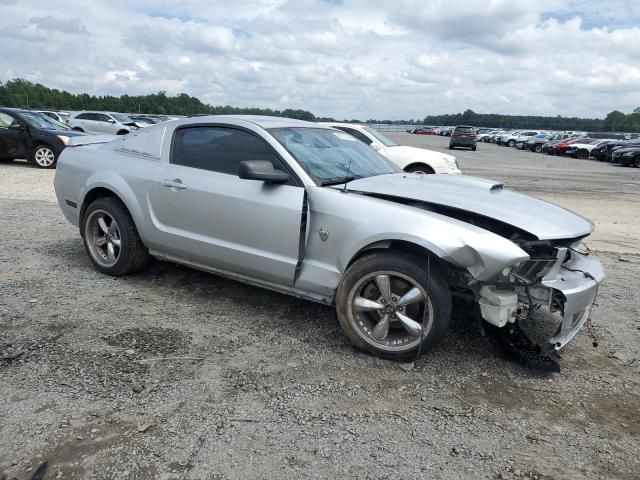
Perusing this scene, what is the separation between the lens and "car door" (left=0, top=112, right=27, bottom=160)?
1370cm

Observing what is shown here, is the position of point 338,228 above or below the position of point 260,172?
below

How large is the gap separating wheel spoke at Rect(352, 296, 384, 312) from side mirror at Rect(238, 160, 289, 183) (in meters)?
1.04

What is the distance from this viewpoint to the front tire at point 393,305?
3395mm

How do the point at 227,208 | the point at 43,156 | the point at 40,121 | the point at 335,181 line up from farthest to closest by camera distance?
the point at 40,121, the point at 43,156, the point at 227,208, the point at 335,181

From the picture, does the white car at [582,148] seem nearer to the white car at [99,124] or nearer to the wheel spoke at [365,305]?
the white car at [99,124]

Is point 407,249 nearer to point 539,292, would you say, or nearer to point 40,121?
point 539,292

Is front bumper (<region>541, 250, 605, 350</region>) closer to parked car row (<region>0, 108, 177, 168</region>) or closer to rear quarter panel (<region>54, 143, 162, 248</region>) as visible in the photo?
rear quarter panel (<region>54, 143, 162, 248</region>)

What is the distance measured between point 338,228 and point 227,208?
0.99m

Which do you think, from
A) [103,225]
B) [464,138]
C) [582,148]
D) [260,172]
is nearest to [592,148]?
[582,148]

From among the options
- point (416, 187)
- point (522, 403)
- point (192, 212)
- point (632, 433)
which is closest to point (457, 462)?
point (522, 403)

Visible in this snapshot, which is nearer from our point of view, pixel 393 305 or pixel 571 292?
pixel 571 292

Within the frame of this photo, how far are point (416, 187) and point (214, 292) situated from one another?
2069 mm

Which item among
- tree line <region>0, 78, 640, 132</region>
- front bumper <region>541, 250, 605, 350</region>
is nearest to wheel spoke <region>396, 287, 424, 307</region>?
front bumper <region>541, 250, 605, 350</region>

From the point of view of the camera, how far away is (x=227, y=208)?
4.16 meters
